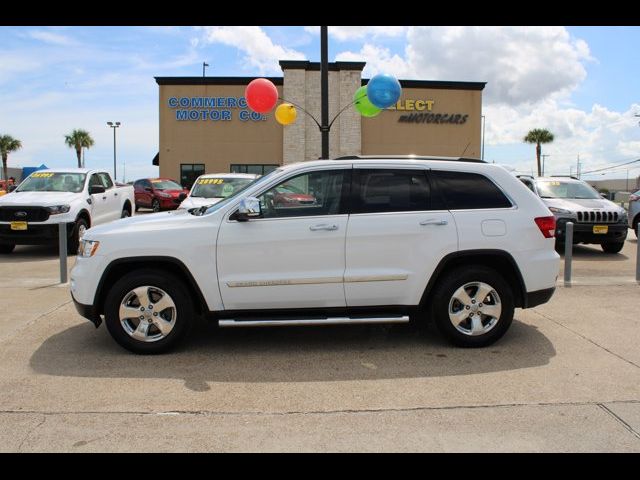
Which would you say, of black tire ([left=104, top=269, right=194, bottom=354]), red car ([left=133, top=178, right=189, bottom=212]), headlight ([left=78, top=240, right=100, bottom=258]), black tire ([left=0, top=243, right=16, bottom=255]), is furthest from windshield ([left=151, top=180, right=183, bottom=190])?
black tire ([left=104, top=269, right=194, bottom=354])

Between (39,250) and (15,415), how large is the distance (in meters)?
9.37

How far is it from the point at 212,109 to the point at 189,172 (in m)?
3.79

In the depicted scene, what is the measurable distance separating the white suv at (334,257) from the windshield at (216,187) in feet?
21.2

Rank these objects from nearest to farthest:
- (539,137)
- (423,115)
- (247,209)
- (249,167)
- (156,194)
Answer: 1. (247,209)
2. (156,194)
3. (249,167)
4. (423,115)
5. (539,137)

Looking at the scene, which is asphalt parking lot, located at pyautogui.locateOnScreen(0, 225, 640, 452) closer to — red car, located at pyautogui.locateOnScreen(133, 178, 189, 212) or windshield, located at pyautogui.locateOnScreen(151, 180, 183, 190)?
red car, located at pyautogui.locateOnScreen(133, 178, 189, 212)

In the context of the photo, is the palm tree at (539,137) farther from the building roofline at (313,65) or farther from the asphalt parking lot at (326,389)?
the asphalt parking lot at (326,389)

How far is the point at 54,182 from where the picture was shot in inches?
469

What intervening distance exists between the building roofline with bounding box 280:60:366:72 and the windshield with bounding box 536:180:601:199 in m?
20.2

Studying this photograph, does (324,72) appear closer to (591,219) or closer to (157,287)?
(591,219)

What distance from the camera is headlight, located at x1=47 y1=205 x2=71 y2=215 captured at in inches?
423

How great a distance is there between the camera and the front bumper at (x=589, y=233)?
10.7 metres

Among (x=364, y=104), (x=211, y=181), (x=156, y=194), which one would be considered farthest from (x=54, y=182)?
(x=156, y=194)

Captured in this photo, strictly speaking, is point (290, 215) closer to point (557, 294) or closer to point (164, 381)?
point (164, 381)
